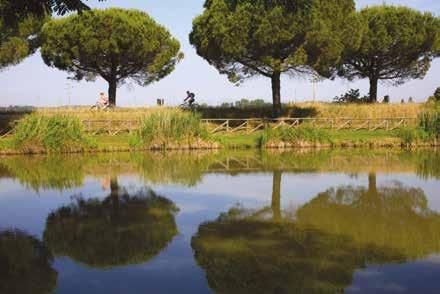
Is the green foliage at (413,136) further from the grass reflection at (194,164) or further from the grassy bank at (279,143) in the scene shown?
the grass reflection at (194,164)

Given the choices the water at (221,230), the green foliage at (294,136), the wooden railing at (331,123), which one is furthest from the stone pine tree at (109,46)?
the water at (221,230)

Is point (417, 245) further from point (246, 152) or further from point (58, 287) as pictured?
point (246, 152)

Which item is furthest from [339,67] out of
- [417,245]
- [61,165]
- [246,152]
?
[417,245]

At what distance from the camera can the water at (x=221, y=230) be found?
7309 millimetres

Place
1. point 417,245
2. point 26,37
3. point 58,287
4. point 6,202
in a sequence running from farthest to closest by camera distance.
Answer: point 26,37, point 6,202, point 417,245, point 58,287

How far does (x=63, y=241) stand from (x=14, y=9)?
385 centimetres

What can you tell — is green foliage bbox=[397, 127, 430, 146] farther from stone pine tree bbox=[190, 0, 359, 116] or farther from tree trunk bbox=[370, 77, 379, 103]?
tree trunk bbox=[370, 77, 379, 103]

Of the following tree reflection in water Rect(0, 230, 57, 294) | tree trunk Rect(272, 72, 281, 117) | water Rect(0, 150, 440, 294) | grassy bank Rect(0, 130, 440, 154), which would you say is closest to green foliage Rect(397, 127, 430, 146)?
grassy bank Rect(0, 130, 440, 154)

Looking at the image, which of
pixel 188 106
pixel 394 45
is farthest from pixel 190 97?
pixel 394 45

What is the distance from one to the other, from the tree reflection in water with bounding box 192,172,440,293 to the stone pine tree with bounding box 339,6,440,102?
27.7 meters

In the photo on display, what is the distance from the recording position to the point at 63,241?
9461 mm

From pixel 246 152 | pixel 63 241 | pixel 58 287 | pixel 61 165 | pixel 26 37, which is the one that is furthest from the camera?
pixel 26 37

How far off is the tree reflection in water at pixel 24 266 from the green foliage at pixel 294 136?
63.7ft

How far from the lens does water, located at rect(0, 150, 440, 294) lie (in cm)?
731
